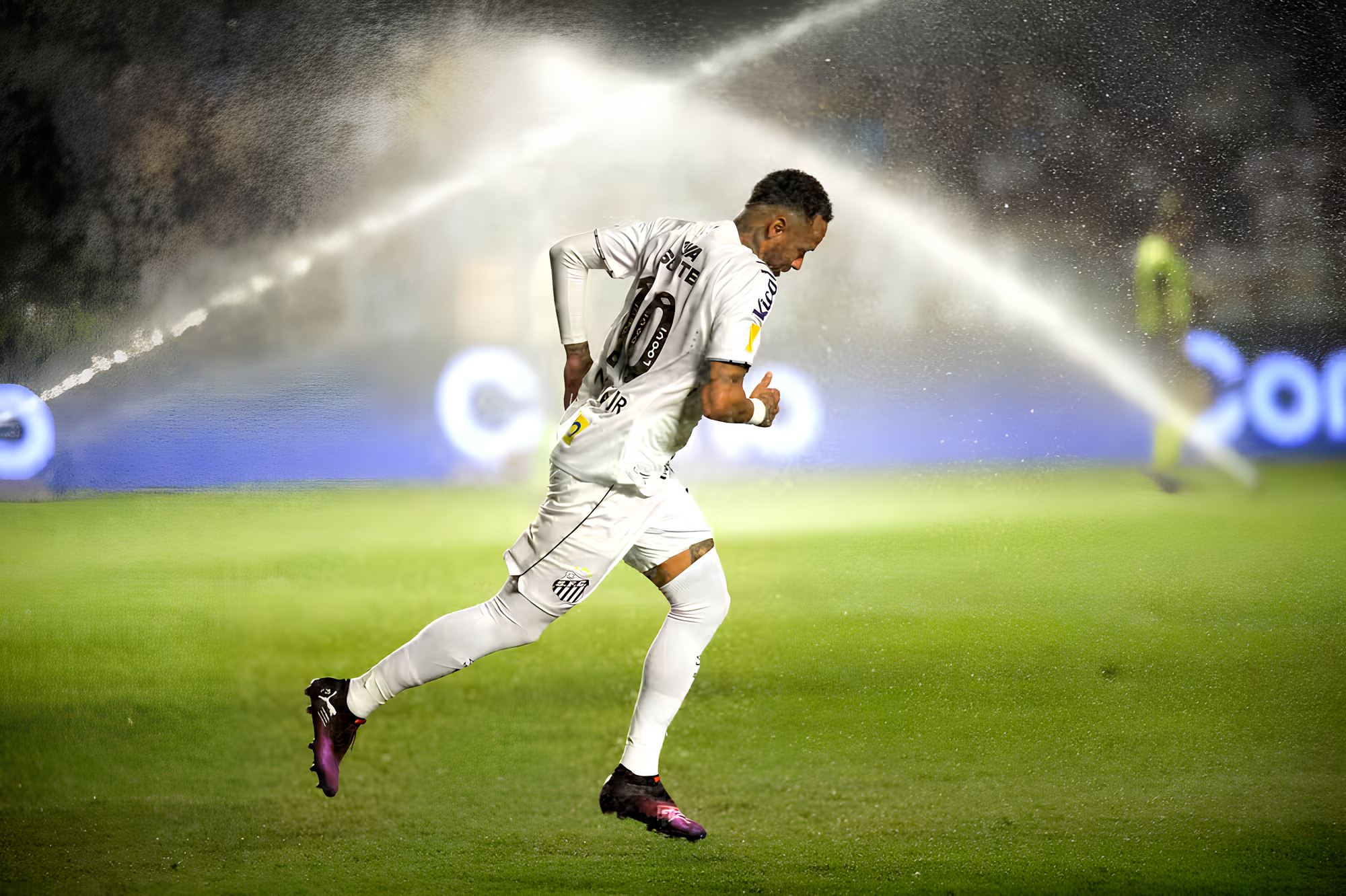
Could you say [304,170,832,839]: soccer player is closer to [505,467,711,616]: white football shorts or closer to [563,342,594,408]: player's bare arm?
[505,467,711,616]: white football shorts

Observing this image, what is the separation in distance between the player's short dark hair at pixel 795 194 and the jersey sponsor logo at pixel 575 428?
721 mm

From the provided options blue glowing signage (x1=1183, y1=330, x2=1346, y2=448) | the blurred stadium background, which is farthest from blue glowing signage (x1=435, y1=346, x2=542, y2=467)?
blue glowing signage (x1=1183, y1=330, x2=1346, y2=448)

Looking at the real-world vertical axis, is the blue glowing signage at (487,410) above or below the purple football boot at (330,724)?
above

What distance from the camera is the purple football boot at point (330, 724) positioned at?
2.93 meters

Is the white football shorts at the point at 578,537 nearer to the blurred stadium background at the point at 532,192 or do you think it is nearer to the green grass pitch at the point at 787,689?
the green grass pitch at the point at 787,689

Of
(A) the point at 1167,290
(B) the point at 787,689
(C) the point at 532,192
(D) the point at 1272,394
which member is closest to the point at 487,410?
(C) the point at 532,192

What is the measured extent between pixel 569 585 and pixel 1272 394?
3876 mm

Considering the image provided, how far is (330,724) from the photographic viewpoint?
294 cm

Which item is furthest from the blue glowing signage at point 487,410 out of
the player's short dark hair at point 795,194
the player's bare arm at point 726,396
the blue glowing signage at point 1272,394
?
the blue glowing signage at point 1272,394

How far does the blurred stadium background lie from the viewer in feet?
14.7

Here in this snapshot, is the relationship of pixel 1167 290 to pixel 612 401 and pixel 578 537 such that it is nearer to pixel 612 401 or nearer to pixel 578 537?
pixel 612 401

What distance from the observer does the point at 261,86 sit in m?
4.54

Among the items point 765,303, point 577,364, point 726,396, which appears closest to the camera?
point 726,396

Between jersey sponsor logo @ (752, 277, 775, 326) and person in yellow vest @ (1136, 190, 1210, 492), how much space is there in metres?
2.76
